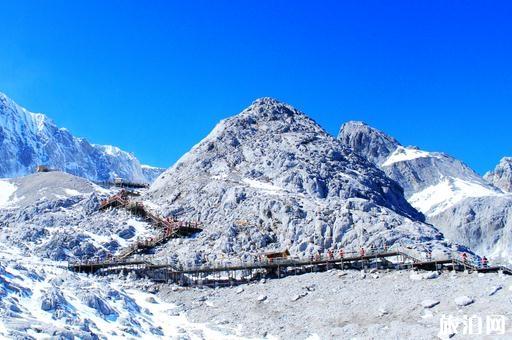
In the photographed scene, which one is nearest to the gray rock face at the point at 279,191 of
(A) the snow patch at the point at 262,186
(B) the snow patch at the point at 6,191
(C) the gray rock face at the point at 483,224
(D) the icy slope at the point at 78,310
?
(A) the snow patch at the point at 262,186

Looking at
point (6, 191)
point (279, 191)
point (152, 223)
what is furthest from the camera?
point (6, 191)

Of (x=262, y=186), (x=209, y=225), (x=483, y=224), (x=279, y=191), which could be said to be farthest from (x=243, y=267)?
(x=483, y=224)

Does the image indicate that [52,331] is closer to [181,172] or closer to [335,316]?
[335,316]

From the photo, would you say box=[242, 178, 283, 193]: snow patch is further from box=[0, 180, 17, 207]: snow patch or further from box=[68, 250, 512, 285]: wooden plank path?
box=[0, 180, 17, 207]: snow patch

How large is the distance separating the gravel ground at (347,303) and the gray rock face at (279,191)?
12.1 m

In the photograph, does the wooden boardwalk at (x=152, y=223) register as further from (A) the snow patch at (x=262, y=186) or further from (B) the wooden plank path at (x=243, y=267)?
(A) the snow patch at (x=262, y=186)

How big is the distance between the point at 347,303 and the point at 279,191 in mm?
41240

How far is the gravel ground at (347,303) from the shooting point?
1853 inches

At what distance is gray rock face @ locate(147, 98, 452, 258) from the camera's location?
77.3m

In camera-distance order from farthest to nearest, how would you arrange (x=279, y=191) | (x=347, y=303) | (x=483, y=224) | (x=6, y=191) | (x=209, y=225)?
(x=483, y=224) < (x=6, y=191) < (x=279, y=191) < (x=209, y=225) < (x=347, y=303)

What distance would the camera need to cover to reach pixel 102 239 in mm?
83438

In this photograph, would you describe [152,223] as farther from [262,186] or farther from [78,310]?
[78,310]

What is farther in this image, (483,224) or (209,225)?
(483,224)

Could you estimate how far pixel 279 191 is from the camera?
95062 millimetres
